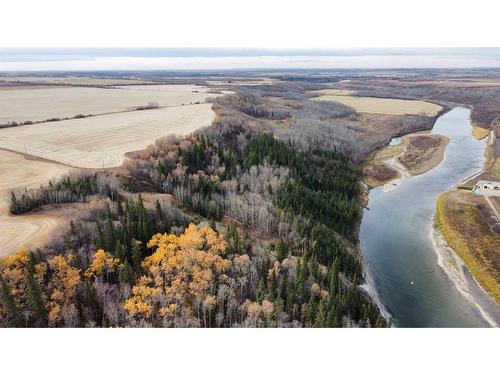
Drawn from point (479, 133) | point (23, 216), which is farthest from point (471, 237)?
point (479, 133)

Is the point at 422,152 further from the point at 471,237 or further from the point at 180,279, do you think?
the point at 180,279

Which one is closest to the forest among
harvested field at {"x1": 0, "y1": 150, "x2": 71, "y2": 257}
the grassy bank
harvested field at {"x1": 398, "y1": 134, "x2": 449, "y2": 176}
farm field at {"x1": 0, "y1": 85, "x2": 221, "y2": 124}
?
harvested field at {"x1": 0, "y1": 150, "x2": 71, "y2": 257}

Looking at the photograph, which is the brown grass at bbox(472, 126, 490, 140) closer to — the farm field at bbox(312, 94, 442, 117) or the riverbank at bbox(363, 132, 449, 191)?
the riverbank at bbox(363, 132, 449, 191)

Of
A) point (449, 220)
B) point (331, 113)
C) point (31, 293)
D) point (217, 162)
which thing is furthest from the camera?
point (331, 113)

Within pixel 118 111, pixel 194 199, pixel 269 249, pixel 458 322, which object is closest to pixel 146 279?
pixel 269 249

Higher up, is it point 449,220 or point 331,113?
point 331,113

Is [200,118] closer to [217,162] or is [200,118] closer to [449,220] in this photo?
[217,162]
